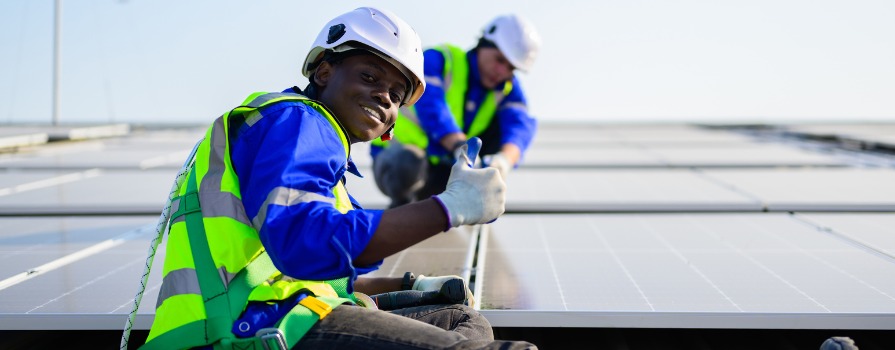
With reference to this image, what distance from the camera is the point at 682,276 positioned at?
355cm

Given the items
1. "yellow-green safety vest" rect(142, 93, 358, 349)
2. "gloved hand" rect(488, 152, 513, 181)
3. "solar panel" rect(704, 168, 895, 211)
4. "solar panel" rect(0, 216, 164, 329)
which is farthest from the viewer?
"solar panel" rect(704, 168, 895, 211)

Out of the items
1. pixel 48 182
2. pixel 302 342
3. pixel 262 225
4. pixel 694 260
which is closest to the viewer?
pixel 262 225

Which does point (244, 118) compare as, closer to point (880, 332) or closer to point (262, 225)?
point (262, 225)

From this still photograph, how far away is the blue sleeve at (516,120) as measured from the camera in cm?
602

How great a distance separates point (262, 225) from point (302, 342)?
0.34 metres

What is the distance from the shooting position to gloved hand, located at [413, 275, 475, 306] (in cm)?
281

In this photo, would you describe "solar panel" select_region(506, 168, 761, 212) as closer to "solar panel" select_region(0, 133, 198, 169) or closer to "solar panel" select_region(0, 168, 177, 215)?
"solar panel" select_region(0, 168, 177, 215)

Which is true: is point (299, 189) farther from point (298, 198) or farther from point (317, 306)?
point (317, 306)

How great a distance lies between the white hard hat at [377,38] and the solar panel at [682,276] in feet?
2.92

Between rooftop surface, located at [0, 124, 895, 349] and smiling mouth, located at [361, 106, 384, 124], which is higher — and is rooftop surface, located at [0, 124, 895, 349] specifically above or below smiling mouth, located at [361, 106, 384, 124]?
below

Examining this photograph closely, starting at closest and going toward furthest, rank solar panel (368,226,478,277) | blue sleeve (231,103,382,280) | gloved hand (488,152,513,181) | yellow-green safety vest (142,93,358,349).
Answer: blue sleeve (231,103,382,280) < yellow-green safety vest (142,93,358,349) < solar panel (368,226,478,277) < gloved hand (488,152,513,181)

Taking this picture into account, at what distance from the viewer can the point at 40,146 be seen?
37.7 ft

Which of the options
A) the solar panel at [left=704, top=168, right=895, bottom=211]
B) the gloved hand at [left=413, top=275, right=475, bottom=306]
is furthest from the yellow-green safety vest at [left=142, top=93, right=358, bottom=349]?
the solar panel at [left=704, top=168, right=895, bottom=211]

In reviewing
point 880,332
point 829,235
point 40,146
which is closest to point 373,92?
point 880,332
